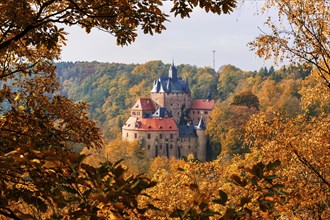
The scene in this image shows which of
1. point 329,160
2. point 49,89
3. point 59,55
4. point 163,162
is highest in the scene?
point 59,55

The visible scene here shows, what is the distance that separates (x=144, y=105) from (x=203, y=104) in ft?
40.0

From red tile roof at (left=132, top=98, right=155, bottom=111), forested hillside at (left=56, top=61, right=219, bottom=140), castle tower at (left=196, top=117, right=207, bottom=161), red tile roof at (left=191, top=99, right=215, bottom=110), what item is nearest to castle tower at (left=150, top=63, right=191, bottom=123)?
red tile roof at (left=191, top=99, right=215, bottom=110)

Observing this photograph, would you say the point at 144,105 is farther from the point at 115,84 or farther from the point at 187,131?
the point at 115,84

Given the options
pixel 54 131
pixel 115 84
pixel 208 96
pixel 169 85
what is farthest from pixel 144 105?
pixel 54 131

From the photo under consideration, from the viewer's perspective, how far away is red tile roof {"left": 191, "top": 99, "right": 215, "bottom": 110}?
9332cm

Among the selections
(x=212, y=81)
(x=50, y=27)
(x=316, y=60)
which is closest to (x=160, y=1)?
(x=50, y=27)

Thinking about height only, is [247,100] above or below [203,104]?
above

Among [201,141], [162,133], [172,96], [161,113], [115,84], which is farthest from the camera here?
[115,84]

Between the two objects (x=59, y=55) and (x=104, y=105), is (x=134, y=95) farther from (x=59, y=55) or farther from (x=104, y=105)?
(x=59, y=55)

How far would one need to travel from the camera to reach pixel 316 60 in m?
10.7

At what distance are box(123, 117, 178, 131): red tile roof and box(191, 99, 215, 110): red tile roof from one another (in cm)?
1456

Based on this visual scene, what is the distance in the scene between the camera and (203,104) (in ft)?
307

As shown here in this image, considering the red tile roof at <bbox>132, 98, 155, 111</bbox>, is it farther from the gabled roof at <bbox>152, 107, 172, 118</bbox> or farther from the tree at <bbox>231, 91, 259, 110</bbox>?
the tree at <bbox>231, 91, 259, 110</bbox>

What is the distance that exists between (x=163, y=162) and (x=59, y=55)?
53094 mm
